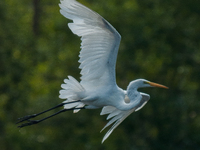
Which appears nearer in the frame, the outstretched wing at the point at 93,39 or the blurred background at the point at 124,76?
the outstretched wing at the point at 93,39

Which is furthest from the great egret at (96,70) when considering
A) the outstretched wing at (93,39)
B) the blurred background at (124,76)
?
the blurred background at (124,76)

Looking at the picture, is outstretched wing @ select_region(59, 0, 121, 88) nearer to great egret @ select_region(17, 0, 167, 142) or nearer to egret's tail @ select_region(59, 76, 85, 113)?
great egret @ select_region(17, 0, 167, 142)

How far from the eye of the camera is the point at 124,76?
1652 cm

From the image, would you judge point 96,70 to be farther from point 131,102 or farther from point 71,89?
point 131,102

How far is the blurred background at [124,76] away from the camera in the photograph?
15.8 m

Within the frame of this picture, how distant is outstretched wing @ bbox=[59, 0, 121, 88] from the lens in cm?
789

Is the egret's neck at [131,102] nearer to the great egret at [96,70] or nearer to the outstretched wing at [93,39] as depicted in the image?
the great egret at [96,70]

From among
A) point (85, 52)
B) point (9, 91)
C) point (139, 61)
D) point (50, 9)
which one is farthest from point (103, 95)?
point (50, 9)

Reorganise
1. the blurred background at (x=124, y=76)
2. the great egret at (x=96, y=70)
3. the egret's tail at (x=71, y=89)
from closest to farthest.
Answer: the great egret at (x=96, y=70), the egret's tail at (x=71, y=89), the blurred background at (x=124, y=76)

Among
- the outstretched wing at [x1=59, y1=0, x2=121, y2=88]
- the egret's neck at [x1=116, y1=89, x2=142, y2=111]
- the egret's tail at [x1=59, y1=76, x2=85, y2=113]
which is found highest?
the outstretched wing at [x1=59, y1=0, x2=121, y2=88]

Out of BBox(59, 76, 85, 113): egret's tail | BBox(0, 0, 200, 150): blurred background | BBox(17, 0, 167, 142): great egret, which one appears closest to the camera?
BBox(17, 0, 167, 142): great egret

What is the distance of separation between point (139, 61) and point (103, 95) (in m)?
8.75

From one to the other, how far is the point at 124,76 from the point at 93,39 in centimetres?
843

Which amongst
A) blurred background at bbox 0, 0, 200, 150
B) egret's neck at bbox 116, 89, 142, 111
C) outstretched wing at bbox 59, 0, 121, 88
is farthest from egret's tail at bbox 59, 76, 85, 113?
blurred background at bbox 0, 0, 200, 150
